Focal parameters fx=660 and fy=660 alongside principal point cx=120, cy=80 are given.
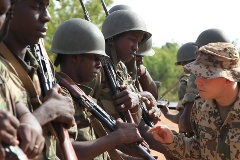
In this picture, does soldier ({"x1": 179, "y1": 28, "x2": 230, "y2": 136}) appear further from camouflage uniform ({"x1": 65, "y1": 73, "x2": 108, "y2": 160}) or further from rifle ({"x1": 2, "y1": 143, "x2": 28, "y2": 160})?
rifle ({"x1": 2, "y1": 143, "x2": 28, "y2": 160})

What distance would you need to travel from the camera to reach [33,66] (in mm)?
4480

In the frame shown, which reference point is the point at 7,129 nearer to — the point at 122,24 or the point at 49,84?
the point at 49,84

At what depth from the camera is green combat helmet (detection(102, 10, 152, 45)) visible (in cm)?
747

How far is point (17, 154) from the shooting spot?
A: 319 cm

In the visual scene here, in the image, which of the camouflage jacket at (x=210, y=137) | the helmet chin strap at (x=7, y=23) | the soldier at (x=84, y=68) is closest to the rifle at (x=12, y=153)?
the helmet chin strap at (x=7, y=23)

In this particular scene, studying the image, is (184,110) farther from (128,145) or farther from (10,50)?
(10,50)

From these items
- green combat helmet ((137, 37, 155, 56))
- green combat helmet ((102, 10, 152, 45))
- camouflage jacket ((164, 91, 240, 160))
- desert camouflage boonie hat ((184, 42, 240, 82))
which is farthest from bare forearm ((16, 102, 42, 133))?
green combat helmet ((137, 37, 155, 56))

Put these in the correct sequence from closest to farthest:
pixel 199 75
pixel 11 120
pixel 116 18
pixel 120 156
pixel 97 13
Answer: pixel 11 120 < pixel 199 75 < pixel 120 156 < pixel 116 18 < pixel 97 13

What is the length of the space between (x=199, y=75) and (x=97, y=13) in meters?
27.0

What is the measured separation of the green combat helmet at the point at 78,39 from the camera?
5.84 m

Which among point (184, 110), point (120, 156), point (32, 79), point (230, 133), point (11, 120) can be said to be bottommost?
point (184, 110)

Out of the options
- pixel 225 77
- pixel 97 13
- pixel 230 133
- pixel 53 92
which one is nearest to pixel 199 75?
pixel 225 77

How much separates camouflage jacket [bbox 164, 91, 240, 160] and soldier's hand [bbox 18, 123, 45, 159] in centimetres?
246

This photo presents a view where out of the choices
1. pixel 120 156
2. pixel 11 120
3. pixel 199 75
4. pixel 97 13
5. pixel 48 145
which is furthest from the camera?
pixel 97 13
